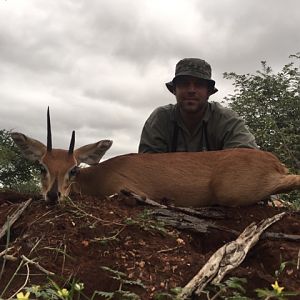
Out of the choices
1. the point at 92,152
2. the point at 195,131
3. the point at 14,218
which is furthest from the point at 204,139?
the point at 14,218

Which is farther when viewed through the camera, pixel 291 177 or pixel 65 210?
pixel 291 177

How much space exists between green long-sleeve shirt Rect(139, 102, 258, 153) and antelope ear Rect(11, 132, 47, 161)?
2159 mm

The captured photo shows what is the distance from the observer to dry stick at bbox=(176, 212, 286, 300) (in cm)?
280

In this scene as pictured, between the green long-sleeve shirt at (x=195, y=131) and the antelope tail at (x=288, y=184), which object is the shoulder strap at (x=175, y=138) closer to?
the green long-sleeve shirt at (x=195, y=131)

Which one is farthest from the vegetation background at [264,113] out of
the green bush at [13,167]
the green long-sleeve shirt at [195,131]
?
the green long-sleeve shirt at [195,131]

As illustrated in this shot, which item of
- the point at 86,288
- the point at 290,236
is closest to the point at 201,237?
the point at 290,236

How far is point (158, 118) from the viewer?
826cm

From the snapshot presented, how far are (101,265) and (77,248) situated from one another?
298mm

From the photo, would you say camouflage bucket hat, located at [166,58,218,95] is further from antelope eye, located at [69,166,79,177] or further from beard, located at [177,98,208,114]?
antelope eye, located at [69,166,79,177]

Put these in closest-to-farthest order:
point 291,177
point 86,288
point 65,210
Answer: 1. point 86,288
2. point 65,210
3. point 291,177

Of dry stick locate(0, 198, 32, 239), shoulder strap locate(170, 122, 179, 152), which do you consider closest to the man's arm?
shoulder strap locate(170, 122, 179, 152)

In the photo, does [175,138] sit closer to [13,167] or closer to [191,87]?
[191,87]

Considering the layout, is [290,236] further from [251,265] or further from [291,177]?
[291,177]

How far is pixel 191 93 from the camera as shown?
7871mm
